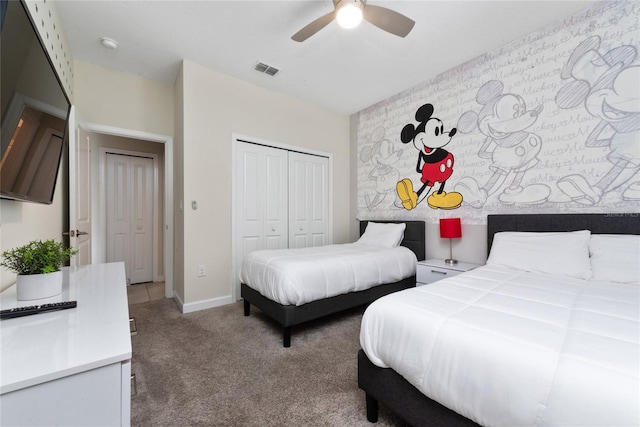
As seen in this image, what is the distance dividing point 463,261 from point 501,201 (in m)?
0.75

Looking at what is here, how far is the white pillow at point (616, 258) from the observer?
65.9 inches

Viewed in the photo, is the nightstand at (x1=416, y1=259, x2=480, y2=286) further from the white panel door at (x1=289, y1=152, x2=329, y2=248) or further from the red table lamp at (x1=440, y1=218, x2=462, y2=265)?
the white panel door at (x1=289, y1=152, x2=329, y2=248)

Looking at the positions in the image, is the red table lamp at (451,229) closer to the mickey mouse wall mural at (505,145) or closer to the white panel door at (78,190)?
the mickey mouse wall mural at (505,145)

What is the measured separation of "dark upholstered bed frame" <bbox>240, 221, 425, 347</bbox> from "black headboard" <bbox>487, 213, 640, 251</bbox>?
789 mm

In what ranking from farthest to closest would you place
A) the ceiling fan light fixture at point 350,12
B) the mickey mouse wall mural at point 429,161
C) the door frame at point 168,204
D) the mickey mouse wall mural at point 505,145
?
the door frame at point 168,204, the mickey mouse wall mural at point 429,161, the mickey mouse wall mural at point 505,145, the ceiling fan light fixture at point 350,12

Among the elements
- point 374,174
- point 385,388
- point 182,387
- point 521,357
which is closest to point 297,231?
point 374,174

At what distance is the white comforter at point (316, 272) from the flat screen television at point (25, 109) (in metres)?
1.51

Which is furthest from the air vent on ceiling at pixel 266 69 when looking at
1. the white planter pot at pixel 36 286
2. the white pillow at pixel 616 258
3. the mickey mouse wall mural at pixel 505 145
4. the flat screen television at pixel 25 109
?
the white pillow at pixel 616 258

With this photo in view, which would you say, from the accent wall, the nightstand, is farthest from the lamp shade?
the nightstand

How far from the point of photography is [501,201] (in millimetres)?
2621

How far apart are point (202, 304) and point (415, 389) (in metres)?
2.51

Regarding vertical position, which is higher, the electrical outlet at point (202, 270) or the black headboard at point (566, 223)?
the black headboard at point (566, 223)

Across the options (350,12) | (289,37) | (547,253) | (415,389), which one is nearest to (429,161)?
(547,253)

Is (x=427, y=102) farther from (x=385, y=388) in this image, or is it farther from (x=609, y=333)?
(x=385, y=388)
